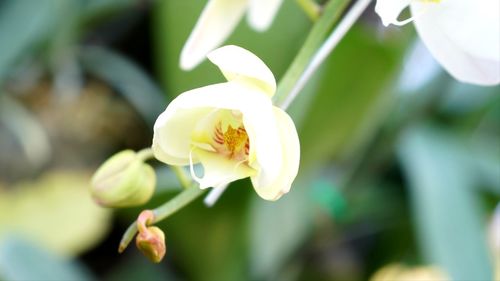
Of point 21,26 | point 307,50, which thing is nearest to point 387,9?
point 307,50

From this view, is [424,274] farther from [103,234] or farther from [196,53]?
[196,53]

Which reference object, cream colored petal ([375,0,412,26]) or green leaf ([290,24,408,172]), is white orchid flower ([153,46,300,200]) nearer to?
cream colored petal ([375,0,412,26])

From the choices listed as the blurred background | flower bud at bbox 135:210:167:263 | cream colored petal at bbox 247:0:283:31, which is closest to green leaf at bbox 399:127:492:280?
the blurred background

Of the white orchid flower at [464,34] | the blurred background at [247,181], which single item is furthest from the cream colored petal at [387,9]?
the blurred background at [247,181]

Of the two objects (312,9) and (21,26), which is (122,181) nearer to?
(312,9)

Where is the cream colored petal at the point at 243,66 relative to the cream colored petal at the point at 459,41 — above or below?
below

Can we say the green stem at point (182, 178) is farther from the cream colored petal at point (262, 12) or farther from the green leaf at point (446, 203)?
the green leaf at point (446, 203)
